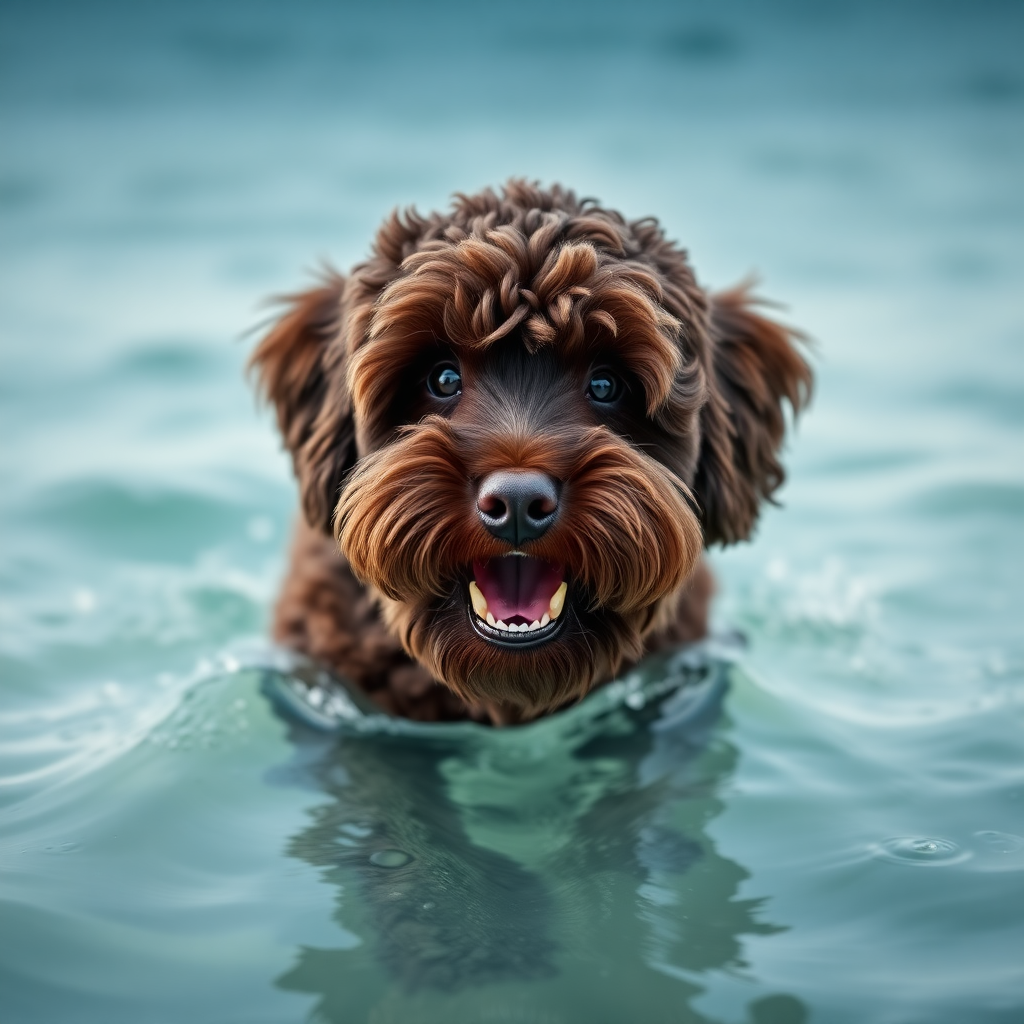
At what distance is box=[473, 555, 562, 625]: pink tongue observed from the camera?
12.2 feet

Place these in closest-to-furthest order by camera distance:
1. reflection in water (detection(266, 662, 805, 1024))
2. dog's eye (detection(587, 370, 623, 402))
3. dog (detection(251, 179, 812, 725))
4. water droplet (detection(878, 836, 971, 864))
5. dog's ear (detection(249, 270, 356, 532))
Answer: reflection in water (detection(266, 662, 805, 1024))
dog (detection(251, 179, 812, 725))
dog's eye (detection(587, 370, 623, 402))
water droplet (detection(878, 836, 971, 864))
dog's ear (detection(249, 270, 356, 532))

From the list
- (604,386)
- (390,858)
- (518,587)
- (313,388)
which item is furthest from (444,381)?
(390,858)

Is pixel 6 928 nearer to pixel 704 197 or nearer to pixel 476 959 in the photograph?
pixel 476 959

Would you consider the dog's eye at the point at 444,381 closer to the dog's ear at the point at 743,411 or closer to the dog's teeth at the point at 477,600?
the dog's teeth at the point at 477,600

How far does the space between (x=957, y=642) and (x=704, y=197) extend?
20.2ft

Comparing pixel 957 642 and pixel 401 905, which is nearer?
pixel 401 905

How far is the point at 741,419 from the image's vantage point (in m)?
4.41

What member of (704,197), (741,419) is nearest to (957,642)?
(741,419)

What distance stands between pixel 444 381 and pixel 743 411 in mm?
1043

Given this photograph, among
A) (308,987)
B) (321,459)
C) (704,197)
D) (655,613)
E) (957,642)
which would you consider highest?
(704,197)

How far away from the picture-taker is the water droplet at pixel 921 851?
3938mm

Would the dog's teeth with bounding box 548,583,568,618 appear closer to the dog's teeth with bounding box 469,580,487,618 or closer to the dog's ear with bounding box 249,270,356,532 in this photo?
the dog's teeth with bounding box 469,580,487,618

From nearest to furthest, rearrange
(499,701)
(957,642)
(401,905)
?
(401,905) → (499,701) → (957,642)

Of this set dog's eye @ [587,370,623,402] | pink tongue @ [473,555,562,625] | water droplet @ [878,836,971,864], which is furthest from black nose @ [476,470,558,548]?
water droplet @ [878,836,971,864]
